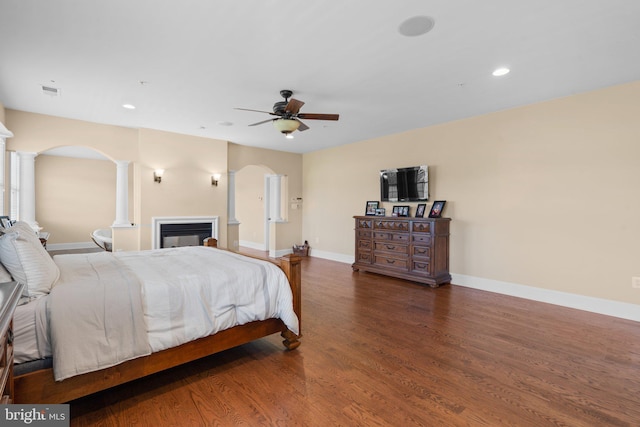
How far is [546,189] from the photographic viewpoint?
411 cm

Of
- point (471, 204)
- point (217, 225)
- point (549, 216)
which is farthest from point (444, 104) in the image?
point (217, 225)

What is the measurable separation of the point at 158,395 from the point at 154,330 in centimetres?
46

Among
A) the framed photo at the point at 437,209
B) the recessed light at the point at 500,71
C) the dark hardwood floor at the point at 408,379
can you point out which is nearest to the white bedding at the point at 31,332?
the dark hardwood floor at the point at 408,379

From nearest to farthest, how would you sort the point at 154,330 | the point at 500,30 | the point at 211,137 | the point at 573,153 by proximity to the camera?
the point at 154,330
the point at 500,30
the point at 573,153
the point at 211,137

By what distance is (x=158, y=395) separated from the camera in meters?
2.04

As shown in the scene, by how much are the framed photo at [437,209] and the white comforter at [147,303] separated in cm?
348

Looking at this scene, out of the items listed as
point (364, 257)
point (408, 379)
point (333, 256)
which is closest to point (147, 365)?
point (408, 379)

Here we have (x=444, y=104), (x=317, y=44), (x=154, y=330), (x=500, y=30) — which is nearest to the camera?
(x=154, y=330)

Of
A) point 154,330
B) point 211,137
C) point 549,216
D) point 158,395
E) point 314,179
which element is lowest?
point 158,395

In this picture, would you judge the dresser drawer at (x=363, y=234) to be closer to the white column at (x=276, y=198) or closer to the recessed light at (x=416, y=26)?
the white column at (x=276, y=198)

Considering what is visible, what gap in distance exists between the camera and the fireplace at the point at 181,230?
5.72 meters

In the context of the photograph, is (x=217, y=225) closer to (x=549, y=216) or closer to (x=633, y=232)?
(x=549, y=216)

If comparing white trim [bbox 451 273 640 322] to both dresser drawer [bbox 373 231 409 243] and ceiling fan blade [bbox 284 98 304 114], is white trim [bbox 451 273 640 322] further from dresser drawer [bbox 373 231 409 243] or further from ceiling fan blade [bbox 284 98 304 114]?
ceiling fan blade [bbox 284 98 304 114]

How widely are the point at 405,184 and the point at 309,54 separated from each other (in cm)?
334
